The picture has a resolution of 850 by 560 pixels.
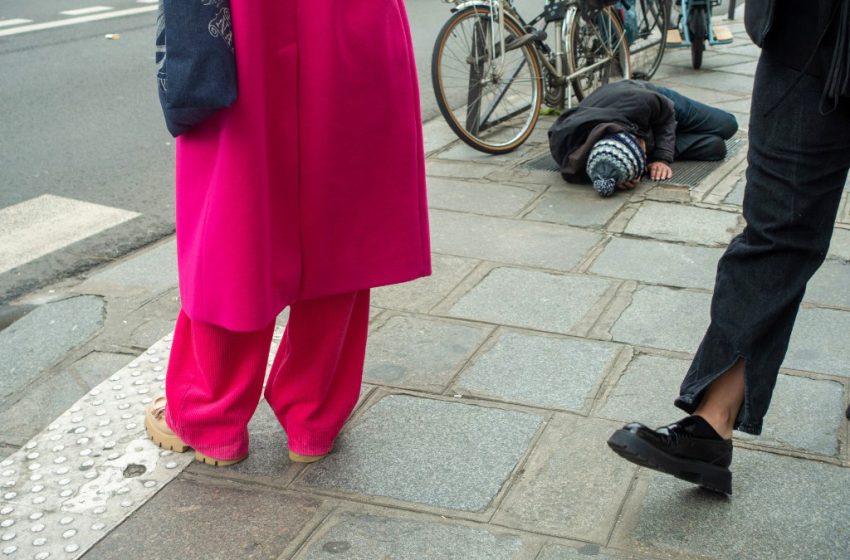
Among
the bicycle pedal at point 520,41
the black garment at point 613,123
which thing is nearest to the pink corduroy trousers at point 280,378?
the black garment at point 613,123

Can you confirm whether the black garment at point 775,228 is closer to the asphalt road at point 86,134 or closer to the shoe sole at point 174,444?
the shoe sole at point 174,444

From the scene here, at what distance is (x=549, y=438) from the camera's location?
2.73 metres

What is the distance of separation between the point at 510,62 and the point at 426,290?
2541 millimetres

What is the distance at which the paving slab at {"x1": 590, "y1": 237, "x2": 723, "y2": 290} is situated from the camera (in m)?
3.80

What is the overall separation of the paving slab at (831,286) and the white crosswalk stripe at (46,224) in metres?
2.91

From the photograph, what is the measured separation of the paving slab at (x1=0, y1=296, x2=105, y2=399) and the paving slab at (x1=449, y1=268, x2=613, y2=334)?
4.09 feet

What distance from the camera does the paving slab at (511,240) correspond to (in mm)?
4055

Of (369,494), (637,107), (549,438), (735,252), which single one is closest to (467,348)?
(549,438)

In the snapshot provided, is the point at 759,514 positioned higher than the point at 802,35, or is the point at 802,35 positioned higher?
the point at 802,35

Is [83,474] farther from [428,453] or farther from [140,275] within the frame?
[140,275]

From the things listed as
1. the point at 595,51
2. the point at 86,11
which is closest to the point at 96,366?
the point at 595,51

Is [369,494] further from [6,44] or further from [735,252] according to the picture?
[6,44]

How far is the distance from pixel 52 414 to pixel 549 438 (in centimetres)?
139

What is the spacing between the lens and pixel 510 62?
5.92 metres
